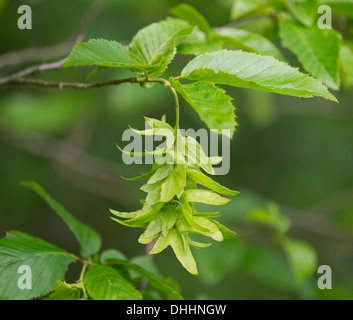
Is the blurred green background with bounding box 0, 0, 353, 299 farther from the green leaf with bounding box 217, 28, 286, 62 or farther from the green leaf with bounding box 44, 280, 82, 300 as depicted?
the green leaf with bounding box 44, 280, 82, 300

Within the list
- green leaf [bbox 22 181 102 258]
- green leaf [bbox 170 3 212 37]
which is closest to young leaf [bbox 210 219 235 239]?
green leaf [bbox 22 181 102 258]

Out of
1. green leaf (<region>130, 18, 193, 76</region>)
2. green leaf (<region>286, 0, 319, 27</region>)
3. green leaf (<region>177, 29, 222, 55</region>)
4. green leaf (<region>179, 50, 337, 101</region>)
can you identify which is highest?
green leaf (<region>286, 0, 319, 27</region>)

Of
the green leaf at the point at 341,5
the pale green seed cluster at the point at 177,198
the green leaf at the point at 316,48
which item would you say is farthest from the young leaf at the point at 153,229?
the green leaf at the point at 341,5

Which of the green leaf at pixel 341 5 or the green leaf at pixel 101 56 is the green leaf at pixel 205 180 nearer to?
the green leaf at pixel 101 56

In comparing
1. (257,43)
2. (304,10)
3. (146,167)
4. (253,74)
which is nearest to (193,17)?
(257,43)

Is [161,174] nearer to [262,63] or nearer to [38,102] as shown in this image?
[262,63]
